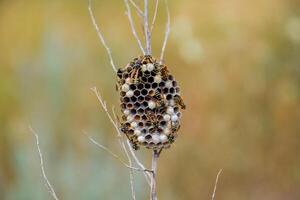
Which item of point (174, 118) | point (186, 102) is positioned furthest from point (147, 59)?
point (186, 102)

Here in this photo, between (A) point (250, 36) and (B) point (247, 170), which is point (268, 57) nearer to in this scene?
(A) point (250, 36)

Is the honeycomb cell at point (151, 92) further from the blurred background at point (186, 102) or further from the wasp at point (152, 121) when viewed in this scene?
Answer: the blurred background at point (186, 102)

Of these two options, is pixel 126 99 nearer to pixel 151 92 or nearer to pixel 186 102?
pixel 151 92

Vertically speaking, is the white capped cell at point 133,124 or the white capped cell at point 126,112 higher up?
the white capped cell at point 126,112

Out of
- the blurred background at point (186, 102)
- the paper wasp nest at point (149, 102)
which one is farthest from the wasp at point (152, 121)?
the blurred background at point (186, 102)

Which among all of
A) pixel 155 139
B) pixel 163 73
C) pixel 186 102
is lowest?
pixel 155 139
